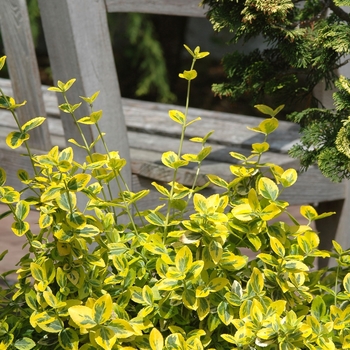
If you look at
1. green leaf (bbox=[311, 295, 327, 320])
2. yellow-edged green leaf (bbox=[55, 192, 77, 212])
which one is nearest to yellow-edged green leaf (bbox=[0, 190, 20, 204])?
yellow-edged green leaf (bbox=[55, 192, 77, 212])

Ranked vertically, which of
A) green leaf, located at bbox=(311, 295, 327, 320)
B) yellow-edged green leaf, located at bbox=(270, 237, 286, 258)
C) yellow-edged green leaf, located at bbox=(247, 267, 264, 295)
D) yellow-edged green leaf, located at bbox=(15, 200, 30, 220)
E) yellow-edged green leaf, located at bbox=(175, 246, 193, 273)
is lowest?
green leaf, located at bbox=(311, 295, 327, 320)

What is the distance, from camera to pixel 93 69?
80.0 inches

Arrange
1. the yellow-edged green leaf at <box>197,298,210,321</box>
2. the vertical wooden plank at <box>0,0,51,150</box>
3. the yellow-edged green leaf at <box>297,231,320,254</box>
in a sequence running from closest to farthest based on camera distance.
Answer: the yellow-edged green leaf at <box>197,298,210,321</box> < the yellow-edged green leaf at <box>297,231,320,254</box> < the vertical wooden plank at <box>0,0,51,150</box>

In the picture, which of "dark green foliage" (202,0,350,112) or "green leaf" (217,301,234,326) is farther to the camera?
"dark green foliage" (202,0,350,112)

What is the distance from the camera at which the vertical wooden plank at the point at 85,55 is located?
1994 millimetres

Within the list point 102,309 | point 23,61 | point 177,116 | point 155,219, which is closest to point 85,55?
point 23,61

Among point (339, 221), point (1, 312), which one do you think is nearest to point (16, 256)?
point (339, 221)

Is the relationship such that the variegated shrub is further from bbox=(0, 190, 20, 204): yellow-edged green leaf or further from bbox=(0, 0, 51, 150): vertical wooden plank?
bbox=(0, 0, 51, 150): vertical wooden plank

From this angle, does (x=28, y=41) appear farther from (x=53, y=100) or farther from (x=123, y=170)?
(x=53, y=100)

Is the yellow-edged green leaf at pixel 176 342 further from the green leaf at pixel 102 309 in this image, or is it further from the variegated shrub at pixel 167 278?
the green leaf at pixel 102 309

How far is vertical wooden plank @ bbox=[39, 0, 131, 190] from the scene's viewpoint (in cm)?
199

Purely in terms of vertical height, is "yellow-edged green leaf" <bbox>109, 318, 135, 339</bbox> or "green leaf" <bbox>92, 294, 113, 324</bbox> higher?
"green leaf" <bbox>92, 294, 113, 324</bbox>

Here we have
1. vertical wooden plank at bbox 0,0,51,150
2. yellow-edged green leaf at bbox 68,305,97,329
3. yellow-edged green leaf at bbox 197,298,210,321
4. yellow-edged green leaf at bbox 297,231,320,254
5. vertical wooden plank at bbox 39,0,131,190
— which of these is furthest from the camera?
vertical wooden plank at bbox 0,0,51,150

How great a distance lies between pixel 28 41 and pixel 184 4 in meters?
0.54
